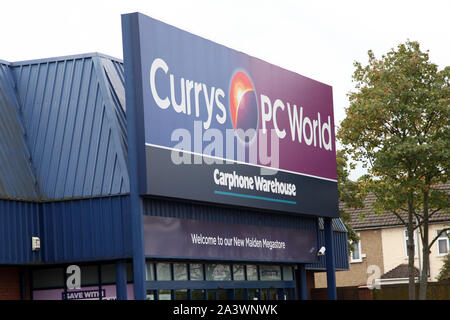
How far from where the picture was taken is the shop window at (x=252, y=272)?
27.3m

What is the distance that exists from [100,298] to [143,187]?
2932 millimetres

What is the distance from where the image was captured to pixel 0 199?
21016mm

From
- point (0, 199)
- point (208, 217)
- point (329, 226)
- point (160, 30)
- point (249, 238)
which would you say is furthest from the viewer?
point (329, 226)

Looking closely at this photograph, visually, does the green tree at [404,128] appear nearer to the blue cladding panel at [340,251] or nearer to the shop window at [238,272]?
the blue cladding panel at [340,251]

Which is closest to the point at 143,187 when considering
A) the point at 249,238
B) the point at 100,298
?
the point at 100,298

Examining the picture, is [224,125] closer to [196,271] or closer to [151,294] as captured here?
[196,271]

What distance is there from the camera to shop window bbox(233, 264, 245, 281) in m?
26.5

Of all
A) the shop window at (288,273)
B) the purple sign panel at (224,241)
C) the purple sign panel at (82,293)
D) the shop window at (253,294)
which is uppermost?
the purple sign panel at (224,241)

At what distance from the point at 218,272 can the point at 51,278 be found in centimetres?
489

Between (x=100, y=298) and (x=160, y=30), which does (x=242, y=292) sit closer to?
(x=100, y=298)

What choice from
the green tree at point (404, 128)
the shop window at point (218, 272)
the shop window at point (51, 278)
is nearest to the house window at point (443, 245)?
the green tree at point (404, 128)

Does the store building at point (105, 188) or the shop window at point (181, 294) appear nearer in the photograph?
the store building at point (105, 188)

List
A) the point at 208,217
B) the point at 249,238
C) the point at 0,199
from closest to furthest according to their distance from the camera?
the point at 0,199 → the point at 208,217 → the point at 249,238

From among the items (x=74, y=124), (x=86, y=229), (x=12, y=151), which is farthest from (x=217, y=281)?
(x=12, y=151)
